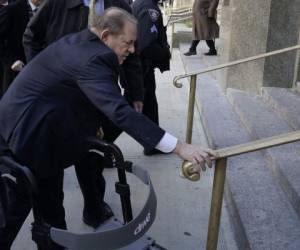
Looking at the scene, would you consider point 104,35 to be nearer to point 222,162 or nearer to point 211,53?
point 222,162

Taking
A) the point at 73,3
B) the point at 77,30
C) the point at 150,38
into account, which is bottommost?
the point at 150,38

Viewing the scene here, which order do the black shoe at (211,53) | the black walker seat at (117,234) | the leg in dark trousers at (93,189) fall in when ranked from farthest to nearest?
1. the black shoe at (211,53)
2. the leg in dark trousers at (93,189)
3. the black walker seat at (117,234)

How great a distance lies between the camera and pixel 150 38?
447 centimetres

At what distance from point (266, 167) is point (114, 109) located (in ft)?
7.20

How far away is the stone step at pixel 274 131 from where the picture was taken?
3457 mm

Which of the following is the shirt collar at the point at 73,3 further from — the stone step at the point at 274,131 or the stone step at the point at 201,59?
the stone step at the point at 201,59

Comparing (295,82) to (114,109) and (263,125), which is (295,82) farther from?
(114,109)

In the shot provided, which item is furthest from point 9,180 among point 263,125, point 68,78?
point 263,125

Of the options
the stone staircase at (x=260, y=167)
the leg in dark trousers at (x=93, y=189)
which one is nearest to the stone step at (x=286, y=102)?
the stone staircase at (x=260, y=167)

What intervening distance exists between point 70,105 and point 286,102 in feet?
10.3

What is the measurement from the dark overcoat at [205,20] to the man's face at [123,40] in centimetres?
759

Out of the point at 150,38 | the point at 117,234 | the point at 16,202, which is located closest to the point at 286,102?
the point at 150,38

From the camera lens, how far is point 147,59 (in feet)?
15.1

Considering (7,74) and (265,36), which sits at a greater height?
(265,36)
